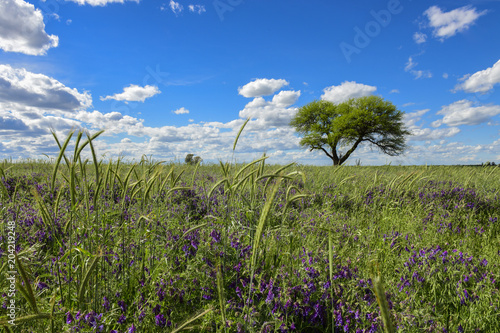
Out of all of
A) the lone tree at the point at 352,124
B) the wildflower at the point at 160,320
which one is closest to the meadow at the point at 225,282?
the wildflower at the point at 160,320

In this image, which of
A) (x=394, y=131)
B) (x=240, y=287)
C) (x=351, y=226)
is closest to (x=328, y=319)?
(x=240, y=287)

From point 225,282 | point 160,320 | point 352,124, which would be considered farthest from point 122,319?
point 352,124

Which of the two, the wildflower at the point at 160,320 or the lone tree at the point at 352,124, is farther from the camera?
the lone tree at the point at 352,124

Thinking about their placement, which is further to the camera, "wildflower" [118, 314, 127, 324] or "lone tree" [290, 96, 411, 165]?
"lone tree" [290, 96, 411, 165]

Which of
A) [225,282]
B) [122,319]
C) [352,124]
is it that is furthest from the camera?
[352,124]

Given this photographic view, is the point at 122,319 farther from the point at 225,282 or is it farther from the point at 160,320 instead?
the point at 225,282

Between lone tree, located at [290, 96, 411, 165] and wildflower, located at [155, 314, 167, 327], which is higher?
lone tree, located at [290, 96, 411, 165]

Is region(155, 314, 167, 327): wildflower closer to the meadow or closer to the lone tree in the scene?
the meadow

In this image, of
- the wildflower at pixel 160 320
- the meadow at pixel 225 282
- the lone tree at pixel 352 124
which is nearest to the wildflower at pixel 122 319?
the meadow at pixel 225 282

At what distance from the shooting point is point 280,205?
4.36 meters

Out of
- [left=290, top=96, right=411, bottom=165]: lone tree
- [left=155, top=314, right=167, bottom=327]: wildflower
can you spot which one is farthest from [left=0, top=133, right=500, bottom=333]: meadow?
[left=290, top=96, right=411, bottom=165]: lone tree

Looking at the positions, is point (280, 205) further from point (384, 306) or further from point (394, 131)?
point (394, 131)

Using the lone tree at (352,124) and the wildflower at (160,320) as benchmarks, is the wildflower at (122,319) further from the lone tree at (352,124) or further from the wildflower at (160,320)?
the lone tree at (352,124)

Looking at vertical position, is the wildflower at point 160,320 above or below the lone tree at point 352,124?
below
